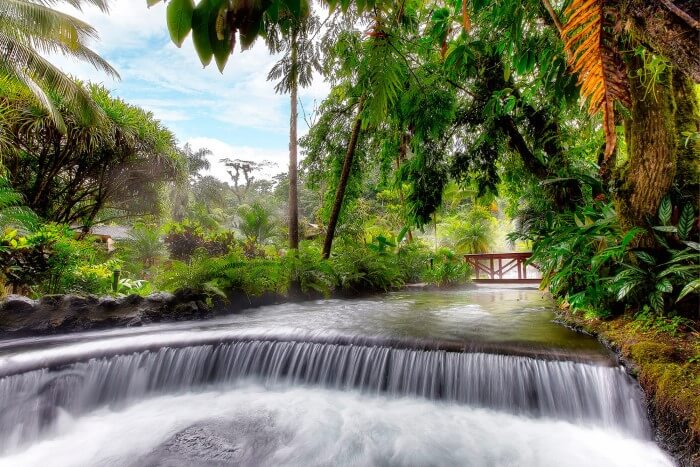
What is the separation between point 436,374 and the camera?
3.41m

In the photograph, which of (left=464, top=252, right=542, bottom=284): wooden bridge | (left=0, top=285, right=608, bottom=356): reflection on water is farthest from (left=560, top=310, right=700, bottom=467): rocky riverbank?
(left=464, top=252, right=542, bottom=284): wooden bridge

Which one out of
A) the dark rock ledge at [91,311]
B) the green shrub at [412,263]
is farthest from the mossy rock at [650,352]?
the green shrub at [412,263]

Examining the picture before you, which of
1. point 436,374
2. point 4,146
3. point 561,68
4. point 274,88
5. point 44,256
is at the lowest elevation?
point 436,374

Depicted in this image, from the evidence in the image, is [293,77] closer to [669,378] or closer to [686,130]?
[686,130]

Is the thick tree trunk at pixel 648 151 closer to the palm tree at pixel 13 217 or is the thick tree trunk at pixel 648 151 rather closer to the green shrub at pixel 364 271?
the green shrub at pixel 364 271

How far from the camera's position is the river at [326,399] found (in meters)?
2.66

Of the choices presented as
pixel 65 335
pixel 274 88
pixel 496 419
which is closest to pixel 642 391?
pixel 496 419

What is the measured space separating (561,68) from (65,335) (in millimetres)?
5990

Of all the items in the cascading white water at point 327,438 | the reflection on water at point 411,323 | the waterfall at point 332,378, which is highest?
the reflection on water at point 411,323

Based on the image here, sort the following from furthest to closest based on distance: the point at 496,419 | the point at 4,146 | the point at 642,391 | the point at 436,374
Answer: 1. the point at 4,146
2. the point at 436,374
3. the point at 496,419
4. the point at 642,391

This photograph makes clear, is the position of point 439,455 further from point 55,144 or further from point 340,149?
point 55,144

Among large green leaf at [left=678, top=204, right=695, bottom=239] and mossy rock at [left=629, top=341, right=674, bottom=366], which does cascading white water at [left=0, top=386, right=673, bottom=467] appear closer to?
mossy rock at [left=629, top=341, right=674, bottom=366]

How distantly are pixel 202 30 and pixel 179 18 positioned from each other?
0.03 meters

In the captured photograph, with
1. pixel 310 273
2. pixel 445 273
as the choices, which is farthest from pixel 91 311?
pixel 445 273
